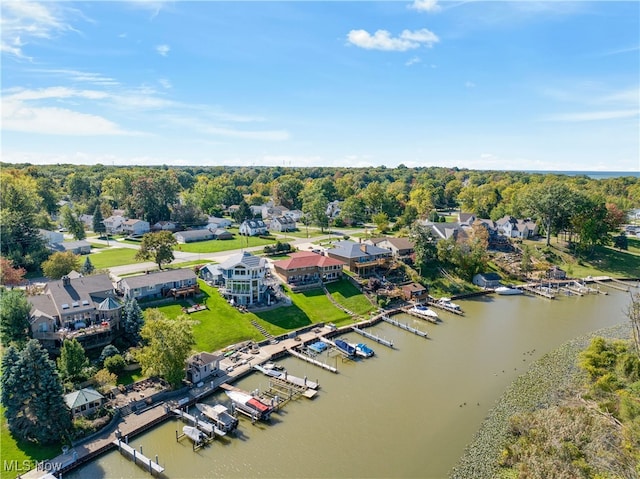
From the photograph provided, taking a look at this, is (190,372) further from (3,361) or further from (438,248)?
(438,248)

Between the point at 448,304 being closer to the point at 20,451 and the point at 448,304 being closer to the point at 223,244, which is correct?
the point at 223,244

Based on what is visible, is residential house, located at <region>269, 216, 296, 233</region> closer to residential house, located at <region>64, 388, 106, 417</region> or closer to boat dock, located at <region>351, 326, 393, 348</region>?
boat dock, located at <region>351, 326, 393, 348</region>

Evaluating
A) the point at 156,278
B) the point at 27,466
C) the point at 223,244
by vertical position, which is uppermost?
the point at 156,278

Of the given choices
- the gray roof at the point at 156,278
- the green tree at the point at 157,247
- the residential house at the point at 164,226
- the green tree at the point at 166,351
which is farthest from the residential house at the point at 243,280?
the residential house at the point at 164,226

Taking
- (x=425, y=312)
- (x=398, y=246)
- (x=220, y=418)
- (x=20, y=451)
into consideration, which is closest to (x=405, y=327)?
(x=425, y=312)

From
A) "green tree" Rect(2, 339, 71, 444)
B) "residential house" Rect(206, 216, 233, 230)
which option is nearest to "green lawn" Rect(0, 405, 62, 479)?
"green tree" Rect(2, 339, 71, 444)

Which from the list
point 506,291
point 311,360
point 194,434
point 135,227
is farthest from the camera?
point 135,227
